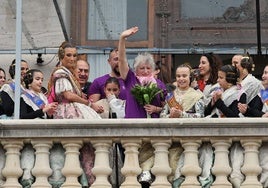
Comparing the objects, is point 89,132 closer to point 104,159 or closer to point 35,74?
point 104,159

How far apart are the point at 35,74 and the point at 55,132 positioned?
6.23ft

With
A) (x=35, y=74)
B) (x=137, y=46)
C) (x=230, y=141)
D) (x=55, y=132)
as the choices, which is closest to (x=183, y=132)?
(x=230, y=141)

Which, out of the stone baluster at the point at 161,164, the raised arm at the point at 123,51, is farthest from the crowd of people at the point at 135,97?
the stone baluster at the point at 161,164

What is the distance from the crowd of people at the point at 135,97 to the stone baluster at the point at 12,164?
0.68 meters

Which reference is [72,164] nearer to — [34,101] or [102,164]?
[102,164]

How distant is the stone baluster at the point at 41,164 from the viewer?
13.9 metres

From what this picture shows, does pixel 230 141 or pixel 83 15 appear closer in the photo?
pixel 230 141

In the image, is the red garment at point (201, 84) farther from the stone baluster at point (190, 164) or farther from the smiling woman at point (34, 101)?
the stone baluster at point (190, 164)

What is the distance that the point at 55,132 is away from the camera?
13.9 meters

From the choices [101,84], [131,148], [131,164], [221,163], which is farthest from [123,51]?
[221,163]

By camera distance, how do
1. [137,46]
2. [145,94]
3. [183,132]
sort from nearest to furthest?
[183,132]
[145,94]
[137,46]

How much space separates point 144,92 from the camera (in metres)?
14.9

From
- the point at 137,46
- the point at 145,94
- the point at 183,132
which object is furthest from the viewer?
the point at 137,46

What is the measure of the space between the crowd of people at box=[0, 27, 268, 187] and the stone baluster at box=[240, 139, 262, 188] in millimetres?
389
